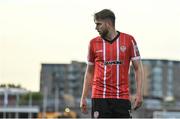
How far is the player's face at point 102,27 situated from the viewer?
24.5 ft

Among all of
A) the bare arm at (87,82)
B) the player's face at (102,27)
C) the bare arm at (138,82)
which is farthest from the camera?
the bare arm at (87,82)

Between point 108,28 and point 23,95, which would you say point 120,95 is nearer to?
point 108,28

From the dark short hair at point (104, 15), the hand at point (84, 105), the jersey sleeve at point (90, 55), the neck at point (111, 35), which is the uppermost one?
the dark short hair at point (104, 15)

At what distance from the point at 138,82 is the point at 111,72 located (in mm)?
279

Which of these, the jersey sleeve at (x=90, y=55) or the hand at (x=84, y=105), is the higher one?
the jersey sleeve at (x=90, y=55)

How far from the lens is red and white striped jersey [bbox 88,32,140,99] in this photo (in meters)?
7.45

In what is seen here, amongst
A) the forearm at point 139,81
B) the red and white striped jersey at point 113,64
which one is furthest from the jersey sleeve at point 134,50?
the forearm at point 139,81

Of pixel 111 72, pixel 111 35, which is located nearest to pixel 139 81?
pixel 111 72

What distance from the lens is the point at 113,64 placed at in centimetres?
746

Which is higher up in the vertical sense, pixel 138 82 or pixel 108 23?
pixel 108 23

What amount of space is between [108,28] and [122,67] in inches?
15.6

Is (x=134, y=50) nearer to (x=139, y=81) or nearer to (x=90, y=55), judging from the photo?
(x=139, y=81)

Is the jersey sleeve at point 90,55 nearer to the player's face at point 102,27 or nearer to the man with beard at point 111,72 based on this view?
the man with beard at point 111,72

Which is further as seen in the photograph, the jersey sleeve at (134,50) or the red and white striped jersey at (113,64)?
the jersey sleeve at (134,50)
